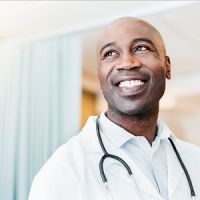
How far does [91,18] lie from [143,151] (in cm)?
121

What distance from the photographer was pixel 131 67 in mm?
911

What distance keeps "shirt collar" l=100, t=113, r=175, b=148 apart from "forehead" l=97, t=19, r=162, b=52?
0.20 metres

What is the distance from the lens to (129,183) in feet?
2.78

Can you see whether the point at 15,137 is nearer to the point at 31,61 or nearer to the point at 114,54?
the point at 31,61

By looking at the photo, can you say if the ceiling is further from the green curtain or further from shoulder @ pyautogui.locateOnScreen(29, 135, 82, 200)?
shoulder @ pyautogui.locateOnScreen(29, 135, 82, 200)

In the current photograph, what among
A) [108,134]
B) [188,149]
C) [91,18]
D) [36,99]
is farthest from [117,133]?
[91,18]

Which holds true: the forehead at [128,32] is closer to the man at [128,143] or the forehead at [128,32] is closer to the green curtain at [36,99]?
the man at [128,143]

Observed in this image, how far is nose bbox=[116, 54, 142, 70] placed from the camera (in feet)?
2.99

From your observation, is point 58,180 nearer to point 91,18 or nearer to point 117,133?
point 117,133

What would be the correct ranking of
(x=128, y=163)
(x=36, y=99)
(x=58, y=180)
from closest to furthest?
1. (x=58, y=180)
2. (x=128, y=163)
3. (x=36, y=99)

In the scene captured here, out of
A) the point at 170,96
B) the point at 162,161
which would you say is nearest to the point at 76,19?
the point at 162,161

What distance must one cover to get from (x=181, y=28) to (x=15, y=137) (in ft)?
3.66

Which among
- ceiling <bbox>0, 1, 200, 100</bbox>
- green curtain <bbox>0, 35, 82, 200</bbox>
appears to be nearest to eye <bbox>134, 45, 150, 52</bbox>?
ceiling <bbox>0, 1, 200, 100</bbox>

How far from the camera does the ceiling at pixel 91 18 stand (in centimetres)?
186
